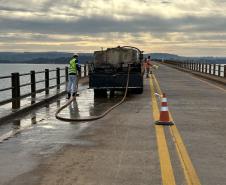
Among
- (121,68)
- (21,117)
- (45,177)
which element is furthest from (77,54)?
(45,177)

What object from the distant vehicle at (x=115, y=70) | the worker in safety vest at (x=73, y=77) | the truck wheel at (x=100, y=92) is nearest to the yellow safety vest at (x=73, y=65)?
the worker in safety vest at (x=73, y=77)

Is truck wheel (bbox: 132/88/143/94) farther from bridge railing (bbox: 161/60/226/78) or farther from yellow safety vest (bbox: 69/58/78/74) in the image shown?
bridge railing (bbox: 161/60/226/78)

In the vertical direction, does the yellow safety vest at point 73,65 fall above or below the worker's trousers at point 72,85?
above

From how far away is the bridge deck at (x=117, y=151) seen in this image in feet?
21.3

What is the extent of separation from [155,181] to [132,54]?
1700 centimetres

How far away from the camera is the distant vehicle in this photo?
20.8m

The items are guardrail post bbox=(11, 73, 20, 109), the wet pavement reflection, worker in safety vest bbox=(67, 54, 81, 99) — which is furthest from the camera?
worker in safety vest bbox=(67, 54, 81, 99)

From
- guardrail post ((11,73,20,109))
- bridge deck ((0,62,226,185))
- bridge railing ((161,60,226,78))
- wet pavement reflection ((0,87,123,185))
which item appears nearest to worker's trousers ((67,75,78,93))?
wet pavement reflection ((0,87,123,185))

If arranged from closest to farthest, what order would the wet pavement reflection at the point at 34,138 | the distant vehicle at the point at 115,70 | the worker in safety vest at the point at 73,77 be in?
the wet pavement reflection at the point at 34,138 < the worker in safety vest at the point at 73,77 < the distant vehicle at the point at 115,70

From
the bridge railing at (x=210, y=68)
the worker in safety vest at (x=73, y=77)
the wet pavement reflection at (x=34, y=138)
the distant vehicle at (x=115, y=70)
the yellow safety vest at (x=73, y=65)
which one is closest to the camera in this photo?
the wet pavement reflection at (x=34, y=138)

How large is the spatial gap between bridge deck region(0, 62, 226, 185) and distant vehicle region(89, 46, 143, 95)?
22.8 ft

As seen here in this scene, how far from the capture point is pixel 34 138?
9.72 metres

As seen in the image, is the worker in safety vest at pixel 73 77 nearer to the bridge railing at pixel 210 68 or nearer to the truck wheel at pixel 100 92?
the truck wheel at pixel 100 92

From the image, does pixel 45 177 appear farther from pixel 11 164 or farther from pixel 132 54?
pixel 132 54
